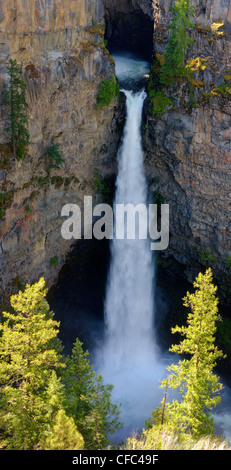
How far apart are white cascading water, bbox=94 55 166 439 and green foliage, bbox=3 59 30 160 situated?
29.3 ft

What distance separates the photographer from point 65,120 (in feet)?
88.1

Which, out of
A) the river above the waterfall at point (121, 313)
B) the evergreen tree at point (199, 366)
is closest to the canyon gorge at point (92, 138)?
the river above the waterfall at point (121, 313)

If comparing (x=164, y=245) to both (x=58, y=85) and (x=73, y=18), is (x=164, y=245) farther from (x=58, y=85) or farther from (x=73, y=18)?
(x=73, y=18)

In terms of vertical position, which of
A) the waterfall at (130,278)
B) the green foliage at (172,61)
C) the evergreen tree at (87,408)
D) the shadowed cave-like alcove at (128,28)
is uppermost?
the shadowed cave-like alcove at (128,28)

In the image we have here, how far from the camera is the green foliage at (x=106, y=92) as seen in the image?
27.8m

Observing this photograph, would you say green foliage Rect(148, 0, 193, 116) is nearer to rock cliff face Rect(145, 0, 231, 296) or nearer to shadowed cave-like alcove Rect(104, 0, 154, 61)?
rock cliff face Rect(145, 0, 231, 296)

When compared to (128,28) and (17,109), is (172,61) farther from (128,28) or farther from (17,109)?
(17,109)

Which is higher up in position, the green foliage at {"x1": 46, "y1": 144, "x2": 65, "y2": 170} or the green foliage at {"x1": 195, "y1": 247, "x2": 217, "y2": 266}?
the green foliage at {"x1": 46, "y1": 144, "x2": 65, "y2": 170}

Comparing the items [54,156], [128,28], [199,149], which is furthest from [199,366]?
[128,28]

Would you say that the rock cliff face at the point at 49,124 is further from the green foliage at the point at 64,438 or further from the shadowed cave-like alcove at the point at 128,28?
the green foliage at the point at 64,438

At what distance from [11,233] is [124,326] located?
11077mm

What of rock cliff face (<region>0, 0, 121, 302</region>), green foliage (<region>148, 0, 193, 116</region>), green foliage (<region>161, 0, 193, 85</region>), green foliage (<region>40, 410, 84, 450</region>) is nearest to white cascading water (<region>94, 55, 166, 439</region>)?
green foliage (<region>148, 0, 193, 116</region>)

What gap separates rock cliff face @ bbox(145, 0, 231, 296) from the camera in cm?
2706

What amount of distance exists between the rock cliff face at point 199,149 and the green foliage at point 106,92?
3.24 meters
